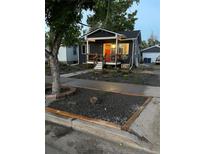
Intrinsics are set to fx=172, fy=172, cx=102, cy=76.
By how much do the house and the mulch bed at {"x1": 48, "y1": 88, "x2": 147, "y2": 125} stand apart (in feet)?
27.6

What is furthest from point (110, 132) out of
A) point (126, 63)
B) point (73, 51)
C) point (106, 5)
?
point (73, 51)

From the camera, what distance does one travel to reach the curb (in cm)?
286

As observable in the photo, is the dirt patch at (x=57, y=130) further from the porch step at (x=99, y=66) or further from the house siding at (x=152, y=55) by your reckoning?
the house siding at (x=152, y=55)

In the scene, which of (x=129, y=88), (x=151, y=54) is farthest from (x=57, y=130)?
(x=151, y=54)

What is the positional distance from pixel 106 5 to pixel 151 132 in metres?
3.10

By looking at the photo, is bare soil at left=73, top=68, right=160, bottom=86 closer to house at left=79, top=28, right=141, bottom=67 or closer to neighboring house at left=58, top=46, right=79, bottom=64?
house at left=79, top=28, right=141, bottom=67

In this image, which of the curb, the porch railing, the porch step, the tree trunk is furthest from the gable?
the curb

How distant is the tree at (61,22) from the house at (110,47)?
27.5ft

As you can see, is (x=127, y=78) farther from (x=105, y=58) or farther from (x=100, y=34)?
(x=100, y=34)

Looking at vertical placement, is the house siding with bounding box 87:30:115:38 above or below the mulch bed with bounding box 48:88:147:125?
above

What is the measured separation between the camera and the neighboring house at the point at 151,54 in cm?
2636
